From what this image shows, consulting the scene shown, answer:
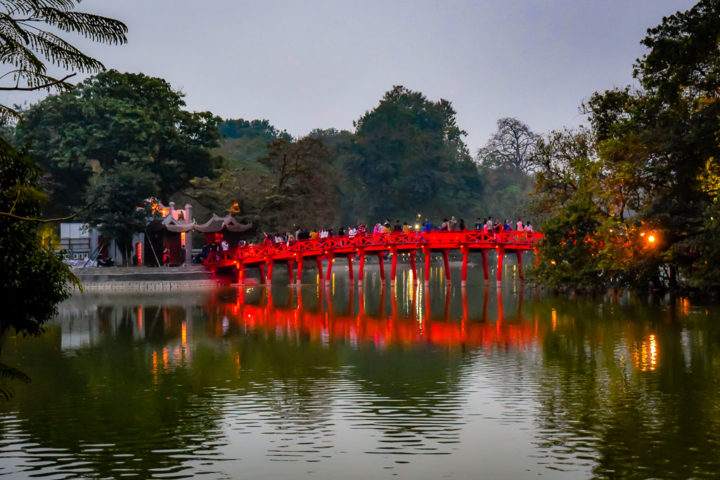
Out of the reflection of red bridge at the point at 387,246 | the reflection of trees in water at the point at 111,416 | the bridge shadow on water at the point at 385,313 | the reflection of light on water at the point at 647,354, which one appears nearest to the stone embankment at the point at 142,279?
the reflection of red bridge at the point at 387,246

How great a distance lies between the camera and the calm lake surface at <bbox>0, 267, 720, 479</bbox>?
1470 centimetres

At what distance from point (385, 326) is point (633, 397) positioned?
1647 cm

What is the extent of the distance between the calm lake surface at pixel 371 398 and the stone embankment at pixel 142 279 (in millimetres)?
17711

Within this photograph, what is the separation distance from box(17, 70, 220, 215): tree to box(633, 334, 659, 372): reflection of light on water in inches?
1630

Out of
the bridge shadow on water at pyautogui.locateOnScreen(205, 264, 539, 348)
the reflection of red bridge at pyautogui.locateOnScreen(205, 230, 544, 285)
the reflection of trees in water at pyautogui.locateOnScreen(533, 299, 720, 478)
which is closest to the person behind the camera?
the reflection of trees in water at pyautogui.locateOnScreen(533, 299, 720, 478)

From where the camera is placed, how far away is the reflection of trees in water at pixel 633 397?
1469 cm

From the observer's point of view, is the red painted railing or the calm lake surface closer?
the calm lake surface

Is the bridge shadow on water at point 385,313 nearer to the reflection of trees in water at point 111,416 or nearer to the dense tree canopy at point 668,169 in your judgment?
the dense tree canopy at point 668,169

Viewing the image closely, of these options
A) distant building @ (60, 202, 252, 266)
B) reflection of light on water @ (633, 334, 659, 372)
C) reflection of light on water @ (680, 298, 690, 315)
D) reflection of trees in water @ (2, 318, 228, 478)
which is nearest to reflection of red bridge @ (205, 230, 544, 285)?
distant building @ (60, 202, 252, 266)

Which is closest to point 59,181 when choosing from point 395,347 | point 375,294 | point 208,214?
point 208,214

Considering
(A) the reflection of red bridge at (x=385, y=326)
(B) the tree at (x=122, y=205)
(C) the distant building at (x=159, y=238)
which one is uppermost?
(B) the tree at (x=122, y=205)

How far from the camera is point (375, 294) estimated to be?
52812 millimetres

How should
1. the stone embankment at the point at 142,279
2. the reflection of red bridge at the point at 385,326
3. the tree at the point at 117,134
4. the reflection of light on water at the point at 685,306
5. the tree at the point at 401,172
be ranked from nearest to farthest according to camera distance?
the reflection of red bridge at the point at 385,326, the reflection of light on water at the point at 685,306, the stone embankment at the point at 142,279, the tree at the point at 117,134, the tree at the point at 401,172

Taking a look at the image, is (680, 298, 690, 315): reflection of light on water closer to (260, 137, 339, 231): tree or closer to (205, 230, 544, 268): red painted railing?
(205, 230, 544, 268): red painted railing
